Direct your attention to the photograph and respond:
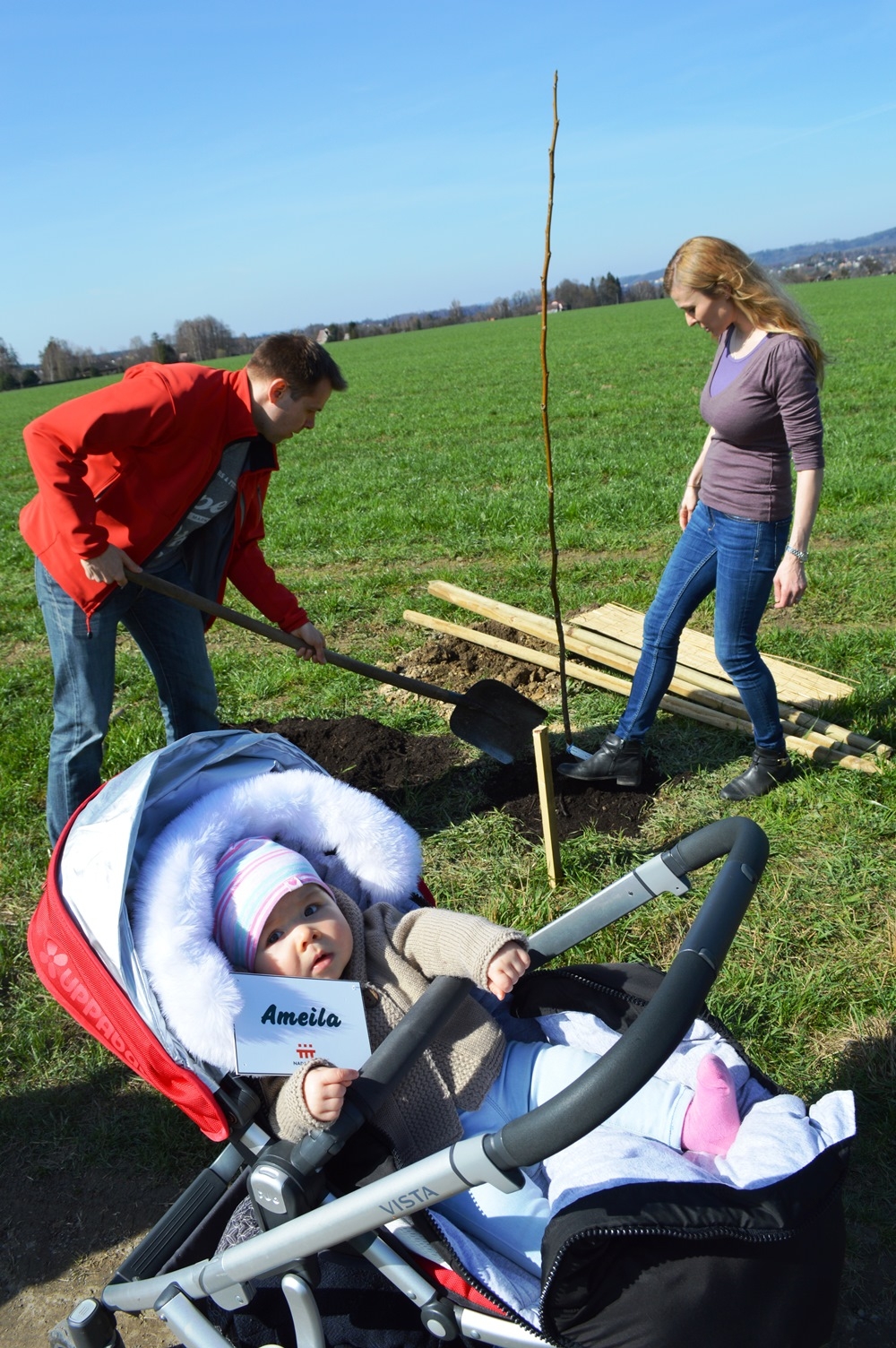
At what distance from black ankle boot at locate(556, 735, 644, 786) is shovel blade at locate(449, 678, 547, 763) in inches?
12.3

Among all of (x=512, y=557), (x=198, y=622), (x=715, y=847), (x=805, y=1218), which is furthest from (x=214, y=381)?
(x=512, y=557)

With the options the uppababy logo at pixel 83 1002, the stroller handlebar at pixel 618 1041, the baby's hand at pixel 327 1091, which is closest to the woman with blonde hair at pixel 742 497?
the stroller handlebar at pixel 618 1041

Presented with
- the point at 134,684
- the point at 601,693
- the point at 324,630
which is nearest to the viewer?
the point at 601,693

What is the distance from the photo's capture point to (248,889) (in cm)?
232

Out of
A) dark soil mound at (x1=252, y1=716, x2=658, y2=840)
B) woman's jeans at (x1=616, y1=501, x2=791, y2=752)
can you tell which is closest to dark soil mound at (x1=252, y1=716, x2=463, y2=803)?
dark soil mound at (x1=252, y1=716, x2=658, y2=840)

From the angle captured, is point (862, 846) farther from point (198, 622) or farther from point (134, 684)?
point (134, 684)

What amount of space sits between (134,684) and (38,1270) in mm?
4069

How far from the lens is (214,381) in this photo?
3.66 m

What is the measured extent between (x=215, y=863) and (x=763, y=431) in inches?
107

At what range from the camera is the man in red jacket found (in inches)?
134

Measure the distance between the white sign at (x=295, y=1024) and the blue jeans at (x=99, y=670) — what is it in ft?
6.32

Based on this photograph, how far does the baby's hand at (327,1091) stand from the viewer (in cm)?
197

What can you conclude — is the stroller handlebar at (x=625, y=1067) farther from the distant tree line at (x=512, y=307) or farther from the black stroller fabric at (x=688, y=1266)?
the distant tree line at (x=512, y=307)

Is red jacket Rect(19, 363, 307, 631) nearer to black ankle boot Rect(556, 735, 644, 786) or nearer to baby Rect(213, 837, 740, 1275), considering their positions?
baby Rect(213, 837, 740, 1275)
